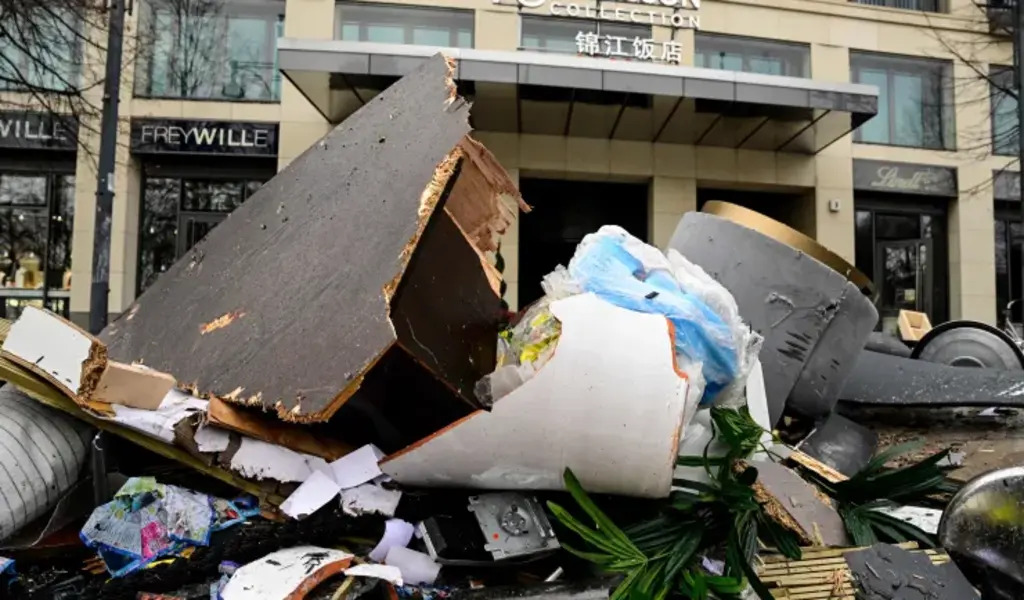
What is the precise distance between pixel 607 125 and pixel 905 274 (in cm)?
708

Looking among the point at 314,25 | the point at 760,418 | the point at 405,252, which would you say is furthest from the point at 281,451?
the point at 314,25

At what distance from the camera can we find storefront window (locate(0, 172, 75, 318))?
11.9 metres

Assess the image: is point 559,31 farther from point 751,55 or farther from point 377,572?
point 377,572

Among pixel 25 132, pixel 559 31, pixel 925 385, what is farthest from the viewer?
pixel 559 31

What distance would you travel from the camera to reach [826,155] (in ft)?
42.8

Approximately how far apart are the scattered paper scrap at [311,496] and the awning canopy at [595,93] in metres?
8.48

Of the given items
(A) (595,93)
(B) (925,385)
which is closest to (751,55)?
(A) (595,93)

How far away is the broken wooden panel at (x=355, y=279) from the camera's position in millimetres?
1979

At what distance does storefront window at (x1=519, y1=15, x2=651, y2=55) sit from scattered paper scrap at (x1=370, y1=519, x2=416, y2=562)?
11.3 metres

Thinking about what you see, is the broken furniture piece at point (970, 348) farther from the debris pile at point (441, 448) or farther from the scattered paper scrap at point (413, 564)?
the scattered paper scrap at point (413, 564)

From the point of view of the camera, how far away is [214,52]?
472 inches

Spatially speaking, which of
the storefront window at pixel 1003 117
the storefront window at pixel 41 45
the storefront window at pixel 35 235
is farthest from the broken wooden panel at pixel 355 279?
the storefront window at pixel 1003 117

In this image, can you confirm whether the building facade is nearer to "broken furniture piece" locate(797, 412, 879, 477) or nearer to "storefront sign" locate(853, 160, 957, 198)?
"storefront sign" locate(853, 160, 957, 198)

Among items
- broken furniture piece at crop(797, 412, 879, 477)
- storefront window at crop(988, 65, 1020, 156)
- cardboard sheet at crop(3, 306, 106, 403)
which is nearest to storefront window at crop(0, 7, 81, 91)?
cardboard sheet at crop(3, 306, 106, 403)
